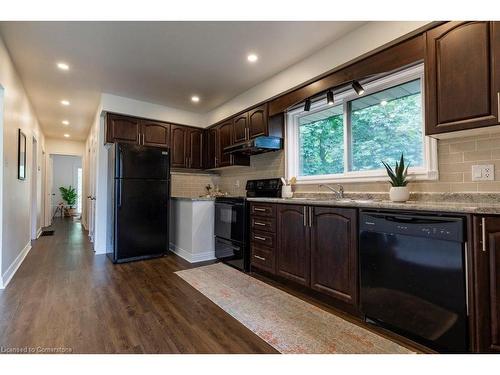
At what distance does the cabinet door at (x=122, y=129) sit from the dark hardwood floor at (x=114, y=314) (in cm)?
196

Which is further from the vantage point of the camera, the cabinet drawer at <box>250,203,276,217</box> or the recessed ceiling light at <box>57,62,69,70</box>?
the recessed ceiling light at <box>57,62,69,70</box>

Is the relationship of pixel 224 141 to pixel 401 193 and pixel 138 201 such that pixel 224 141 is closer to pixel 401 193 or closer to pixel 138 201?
pixel 138 201

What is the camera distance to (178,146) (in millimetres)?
4602

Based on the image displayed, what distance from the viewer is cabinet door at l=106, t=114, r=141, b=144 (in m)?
3.96

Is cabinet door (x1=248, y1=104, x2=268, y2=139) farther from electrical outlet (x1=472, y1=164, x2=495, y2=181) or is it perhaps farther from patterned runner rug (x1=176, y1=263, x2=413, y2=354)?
electrical outlet (x1=472, y1=164, x2=495, y2=181)

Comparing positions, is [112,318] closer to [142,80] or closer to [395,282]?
[395,282]

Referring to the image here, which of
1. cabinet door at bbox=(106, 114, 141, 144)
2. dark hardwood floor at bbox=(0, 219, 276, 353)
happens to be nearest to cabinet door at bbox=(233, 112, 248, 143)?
cabinet door at bbox=(106, 114, 141, 144)

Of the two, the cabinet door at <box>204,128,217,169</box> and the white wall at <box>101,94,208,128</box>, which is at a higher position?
the white wall at <box>101,94,208,128</box>

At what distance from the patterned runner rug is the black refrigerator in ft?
4.06

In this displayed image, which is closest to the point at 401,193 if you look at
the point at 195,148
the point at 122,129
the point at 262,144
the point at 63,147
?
the point at 262,144

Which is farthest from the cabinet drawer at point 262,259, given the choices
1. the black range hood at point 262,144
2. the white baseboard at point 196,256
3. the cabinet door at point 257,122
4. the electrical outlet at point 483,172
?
the electrical outlet at point 483,172

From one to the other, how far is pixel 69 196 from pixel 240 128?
894cm
